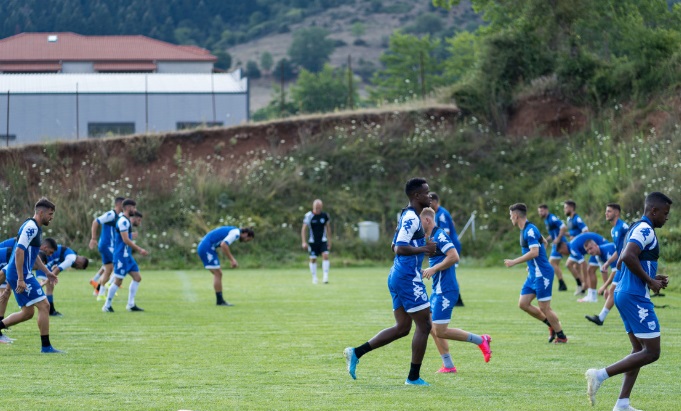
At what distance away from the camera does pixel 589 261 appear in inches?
853

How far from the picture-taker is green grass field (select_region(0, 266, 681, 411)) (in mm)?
9586

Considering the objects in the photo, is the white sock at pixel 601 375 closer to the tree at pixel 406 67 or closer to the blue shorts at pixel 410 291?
the blue shorts at pixel 410 291

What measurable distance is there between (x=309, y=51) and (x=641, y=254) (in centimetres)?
13130

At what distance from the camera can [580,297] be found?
2234 cm

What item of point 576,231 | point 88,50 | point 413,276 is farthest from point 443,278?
point 88,50

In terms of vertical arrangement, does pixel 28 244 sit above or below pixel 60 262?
above

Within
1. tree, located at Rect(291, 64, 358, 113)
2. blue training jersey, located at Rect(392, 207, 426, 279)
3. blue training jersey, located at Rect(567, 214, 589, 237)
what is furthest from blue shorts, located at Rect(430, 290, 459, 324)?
tree, located at Rect(291, 64, 358, 113)

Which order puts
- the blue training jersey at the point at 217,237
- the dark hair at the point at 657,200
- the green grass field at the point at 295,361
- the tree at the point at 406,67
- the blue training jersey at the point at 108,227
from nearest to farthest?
1. the dark hair at the point at 657,200
2. the green grass field at the point at 295,361
3. the blue training jersey at the point at 217,237
4. the blue training jersey at the point at 108,227
5. the tree at the point at 406,67

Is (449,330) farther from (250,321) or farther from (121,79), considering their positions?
(121,79)

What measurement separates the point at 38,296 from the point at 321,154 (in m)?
30.8

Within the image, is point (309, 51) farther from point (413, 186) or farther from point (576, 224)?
point (413, 186)

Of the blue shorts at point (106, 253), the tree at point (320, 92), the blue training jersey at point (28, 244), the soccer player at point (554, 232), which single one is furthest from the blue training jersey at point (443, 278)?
the tree at point (320, 92)

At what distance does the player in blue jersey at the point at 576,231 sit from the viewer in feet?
73.6

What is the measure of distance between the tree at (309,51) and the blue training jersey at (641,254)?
130 metres
